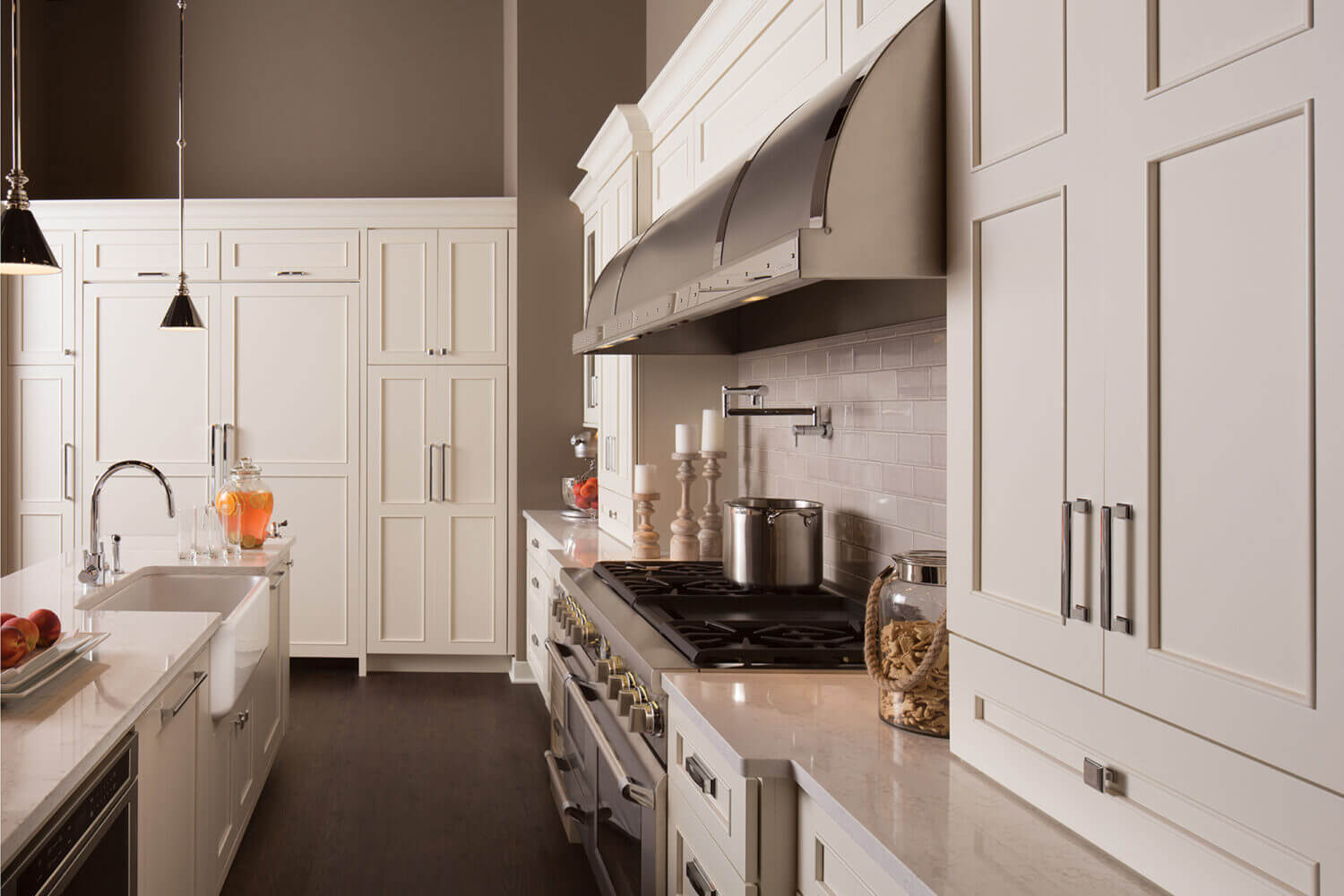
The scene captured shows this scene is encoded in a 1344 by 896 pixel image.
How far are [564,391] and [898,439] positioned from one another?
10.1 feet

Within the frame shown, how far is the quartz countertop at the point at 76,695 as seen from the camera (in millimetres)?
1344

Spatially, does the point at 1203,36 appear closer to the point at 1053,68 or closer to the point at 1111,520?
the point at 1053,68

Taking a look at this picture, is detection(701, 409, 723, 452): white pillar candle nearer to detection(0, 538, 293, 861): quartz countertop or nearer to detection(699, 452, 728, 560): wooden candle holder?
detection(699, 452, 728, 560): wooden candle holder

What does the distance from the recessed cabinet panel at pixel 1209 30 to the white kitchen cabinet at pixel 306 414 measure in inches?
190

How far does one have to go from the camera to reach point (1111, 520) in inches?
42.4

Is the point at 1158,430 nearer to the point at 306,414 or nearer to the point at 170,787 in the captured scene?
the point at 170,787

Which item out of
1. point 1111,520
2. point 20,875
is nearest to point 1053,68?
point 1111,520

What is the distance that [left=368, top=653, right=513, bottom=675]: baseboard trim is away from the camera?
17.9 ft

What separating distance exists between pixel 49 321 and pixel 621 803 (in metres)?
4.59

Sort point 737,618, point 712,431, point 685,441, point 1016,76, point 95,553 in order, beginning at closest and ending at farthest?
1. point 1016,76
2. point 737,618
3. point 95,553
4. point 712,431
5. point 685,441

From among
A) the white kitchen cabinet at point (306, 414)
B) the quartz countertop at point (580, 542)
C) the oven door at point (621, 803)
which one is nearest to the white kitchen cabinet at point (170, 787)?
the oven door at point (621, 803)

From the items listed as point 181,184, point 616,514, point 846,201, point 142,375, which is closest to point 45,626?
point 846,201

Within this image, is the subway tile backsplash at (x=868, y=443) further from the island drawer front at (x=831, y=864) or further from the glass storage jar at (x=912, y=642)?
the island drawer front at (x=831, y=864)

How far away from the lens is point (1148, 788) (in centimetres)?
104
